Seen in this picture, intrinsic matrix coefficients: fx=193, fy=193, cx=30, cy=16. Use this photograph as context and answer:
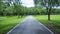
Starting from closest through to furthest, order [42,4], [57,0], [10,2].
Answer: [10,2], [57,0], [42,4]

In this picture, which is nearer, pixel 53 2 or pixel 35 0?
pixel 53 2

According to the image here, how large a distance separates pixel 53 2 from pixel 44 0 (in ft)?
11.2

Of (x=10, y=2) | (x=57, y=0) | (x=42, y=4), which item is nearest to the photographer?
(x=10, y=2)

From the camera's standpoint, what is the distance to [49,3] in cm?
5388

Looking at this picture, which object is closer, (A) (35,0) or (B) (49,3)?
(B) (49,3)

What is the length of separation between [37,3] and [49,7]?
447cm

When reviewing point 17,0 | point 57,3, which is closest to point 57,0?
point 57,3

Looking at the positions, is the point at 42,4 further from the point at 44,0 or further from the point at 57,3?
the point at 57,3

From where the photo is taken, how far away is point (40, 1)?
187ft

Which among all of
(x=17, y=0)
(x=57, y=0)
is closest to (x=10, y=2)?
(x=17, y=0)

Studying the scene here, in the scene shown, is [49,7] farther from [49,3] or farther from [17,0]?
[17,0]

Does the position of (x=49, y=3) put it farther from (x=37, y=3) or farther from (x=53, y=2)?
(x=37, y=3)

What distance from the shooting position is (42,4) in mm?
56656

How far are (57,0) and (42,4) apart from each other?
558cm
